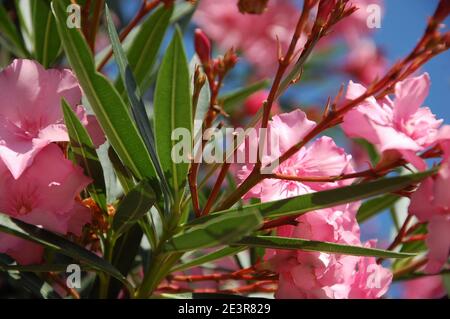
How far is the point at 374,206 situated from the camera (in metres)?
1.56

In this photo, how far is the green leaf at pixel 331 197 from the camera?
873 millimetres

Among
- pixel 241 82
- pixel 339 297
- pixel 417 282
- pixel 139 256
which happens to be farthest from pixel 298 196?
pixel 241 82

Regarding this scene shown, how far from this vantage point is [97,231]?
3.79 feet

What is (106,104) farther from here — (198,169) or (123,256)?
(123,256)

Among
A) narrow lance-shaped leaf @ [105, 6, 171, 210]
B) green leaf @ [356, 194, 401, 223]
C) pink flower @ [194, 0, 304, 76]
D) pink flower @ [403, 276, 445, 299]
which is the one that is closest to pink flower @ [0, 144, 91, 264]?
narrow lance-shaped leaf @ [105, 6, 171, 210]

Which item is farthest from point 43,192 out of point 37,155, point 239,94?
point 239,94

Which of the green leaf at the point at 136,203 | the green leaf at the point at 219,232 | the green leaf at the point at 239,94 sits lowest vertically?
the green leaf at the point at 219,232

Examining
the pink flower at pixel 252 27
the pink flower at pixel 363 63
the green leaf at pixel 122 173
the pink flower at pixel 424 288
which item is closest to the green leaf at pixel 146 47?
the green leaf at pixel 122 173

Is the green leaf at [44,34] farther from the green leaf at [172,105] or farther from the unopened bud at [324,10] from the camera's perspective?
the unopened bud at [324,10]

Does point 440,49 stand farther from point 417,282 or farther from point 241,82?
point 241,82

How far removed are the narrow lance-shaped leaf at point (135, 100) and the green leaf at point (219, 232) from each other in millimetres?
106

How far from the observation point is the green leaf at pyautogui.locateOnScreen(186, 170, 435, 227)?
873mm

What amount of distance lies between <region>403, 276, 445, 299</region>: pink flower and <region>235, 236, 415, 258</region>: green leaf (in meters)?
0.94

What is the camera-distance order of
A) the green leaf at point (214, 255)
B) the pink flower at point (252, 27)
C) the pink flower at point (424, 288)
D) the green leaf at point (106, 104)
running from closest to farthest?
1. the green leaf at point (106, 104)
2. the green leaf at point (214, 255)
3. the pink flower at point (424, 288)
4. the pink flower at point (252, 27)
